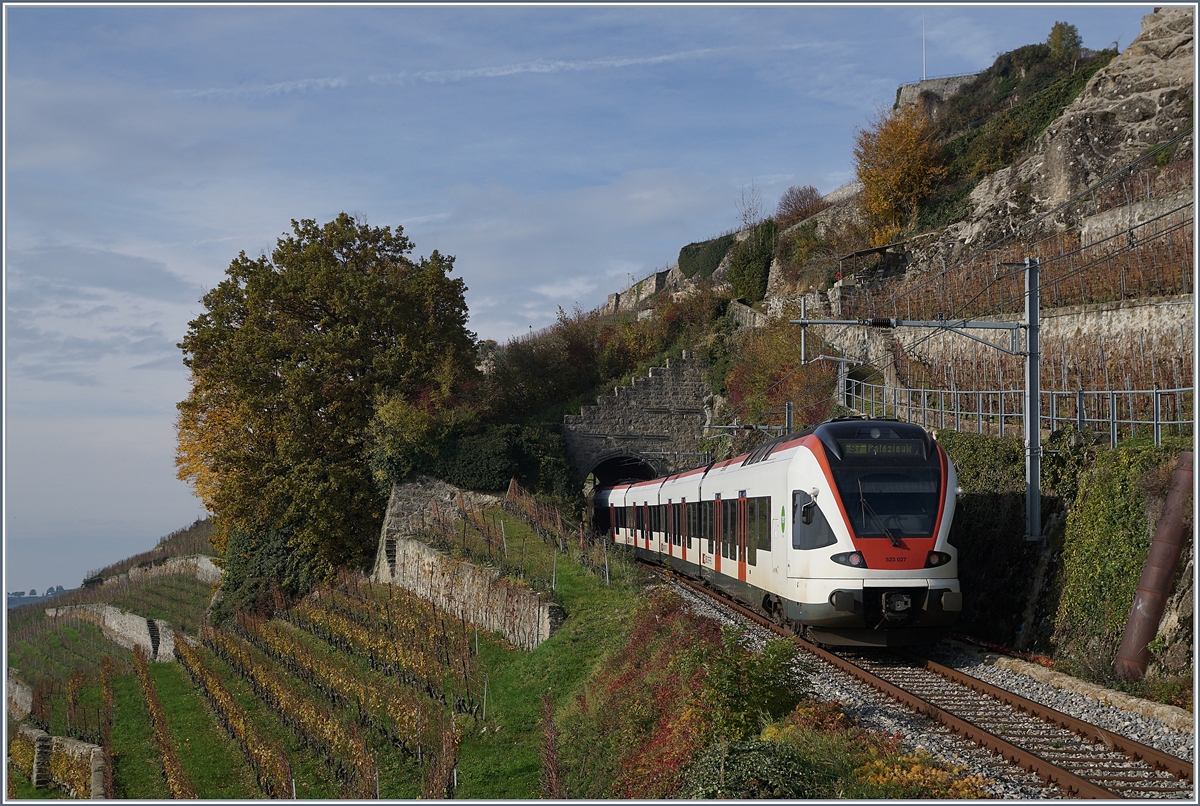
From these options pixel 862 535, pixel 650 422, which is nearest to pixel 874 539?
pixel 862 535

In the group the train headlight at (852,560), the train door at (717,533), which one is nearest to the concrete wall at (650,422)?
the train door at (717,533)

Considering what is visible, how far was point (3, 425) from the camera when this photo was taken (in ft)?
31.9

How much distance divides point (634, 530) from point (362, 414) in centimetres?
988

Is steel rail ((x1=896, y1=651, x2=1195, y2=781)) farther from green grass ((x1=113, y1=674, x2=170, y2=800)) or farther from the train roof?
green grass ((x1=113, y1=674, x2=170, y2=800))

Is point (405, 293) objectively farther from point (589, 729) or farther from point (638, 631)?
point (589, 729)

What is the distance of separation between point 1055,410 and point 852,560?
10.6m

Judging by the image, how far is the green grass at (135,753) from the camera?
16062 millimetres

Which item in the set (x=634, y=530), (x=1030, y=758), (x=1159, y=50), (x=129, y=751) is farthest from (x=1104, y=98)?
(x=129, y=751)

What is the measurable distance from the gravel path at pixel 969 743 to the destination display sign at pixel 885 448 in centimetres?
272

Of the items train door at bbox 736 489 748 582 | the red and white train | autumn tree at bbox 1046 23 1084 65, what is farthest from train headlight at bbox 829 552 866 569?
autumn tree at bbox 1046 23 1084 65

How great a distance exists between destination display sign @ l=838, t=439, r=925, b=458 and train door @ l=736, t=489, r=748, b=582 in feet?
11.8

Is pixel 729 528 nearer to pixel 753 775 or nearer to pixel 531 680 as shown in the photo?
pixel 531 680

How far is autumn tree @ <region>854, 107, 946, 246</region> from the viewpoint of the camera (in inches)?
1763

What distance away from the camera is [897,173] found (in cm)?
4488
